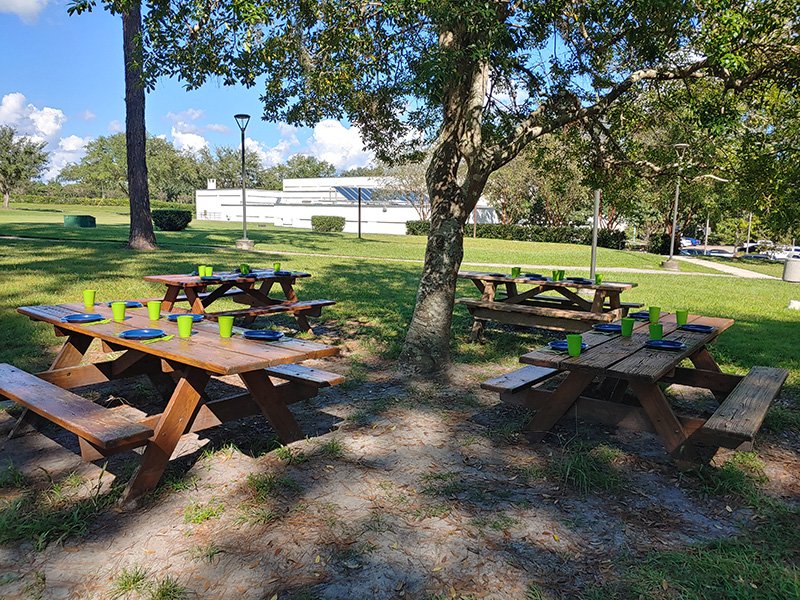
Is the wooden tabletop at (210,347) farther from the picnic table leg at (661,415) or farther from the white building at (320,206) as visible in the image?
the white building at (320,206)

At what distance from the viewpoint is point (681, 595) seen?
2244 mm

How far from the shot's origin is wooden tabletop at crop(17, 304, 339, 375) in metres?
2.88

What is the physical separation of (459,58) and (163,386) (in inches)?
128

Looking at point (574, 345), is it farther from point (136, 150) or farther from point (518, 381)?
point (136, 150)

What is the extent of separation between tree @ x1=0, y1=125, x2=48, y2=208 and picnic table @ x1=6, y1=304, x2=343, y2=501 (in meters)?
54.2

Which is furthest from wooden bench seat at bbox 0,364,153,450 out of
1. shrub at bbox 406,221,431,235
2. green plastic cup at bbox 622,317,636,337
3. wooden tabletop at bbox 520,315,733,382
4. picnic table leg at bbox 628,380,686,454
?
shrub at bbox 406,221,431,235

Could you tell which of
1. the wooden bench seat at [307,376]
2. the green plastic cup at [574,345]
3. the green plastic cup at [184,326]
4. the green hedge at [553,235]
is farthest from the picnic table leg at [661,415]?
the green hedge at [553,235]

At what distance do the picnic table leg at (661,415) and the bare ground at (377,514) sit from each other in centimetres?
23

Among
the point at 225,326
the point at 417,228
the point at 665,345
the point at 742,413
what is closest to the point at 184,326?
the point at 225,326

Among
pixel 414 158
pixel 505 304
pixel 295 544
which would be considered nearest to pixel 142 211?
pixel 414 158

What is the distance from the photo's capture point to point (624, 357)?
3584 mm

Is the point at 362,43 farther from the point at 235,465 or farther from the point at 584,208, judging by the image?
the point at 584,208

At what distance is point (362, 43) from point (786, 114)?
3.70 m

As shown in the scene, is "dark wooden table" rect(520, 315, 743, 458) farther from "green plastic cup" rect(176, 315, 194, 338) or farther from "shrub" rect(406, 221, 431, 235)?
"shrub" rect(406, 221, 431, 235)
